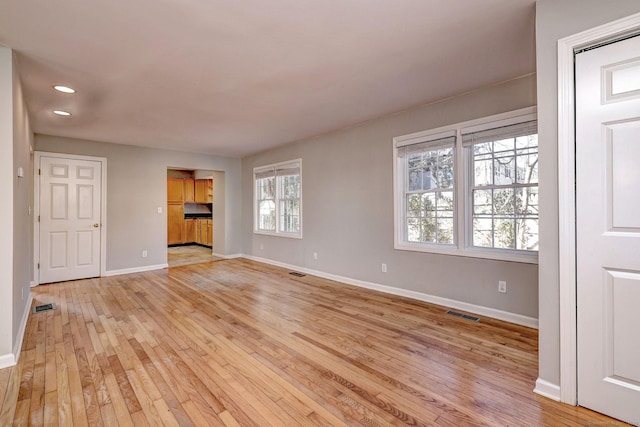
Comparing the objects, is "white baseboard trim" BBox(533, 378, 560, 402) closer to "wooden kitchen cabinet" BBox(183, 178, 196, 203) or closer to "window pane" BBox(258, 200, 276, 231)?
"window pane" BBox(258, 200, 276, 231)

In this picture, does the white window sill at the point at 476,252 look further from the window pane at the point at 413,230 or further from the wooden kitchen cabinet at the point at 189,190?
the wooden kitchen cabinet at the point at 189,190

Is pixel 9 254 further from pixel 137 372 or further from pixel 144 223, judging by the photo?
pixel 144 223

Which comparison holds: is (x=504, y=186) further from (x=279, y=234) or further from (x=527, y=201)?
(x=279, y=234)

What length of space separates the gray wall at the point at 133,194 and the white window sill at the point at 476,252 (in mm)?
4792

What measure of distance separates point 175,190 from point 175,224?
1087 mm

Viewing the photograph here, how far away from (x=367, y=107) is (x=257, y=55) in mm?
1722

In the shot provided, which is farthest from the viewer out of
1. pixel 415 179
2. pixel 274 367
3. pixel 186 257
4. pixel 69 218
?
pixel 186 257

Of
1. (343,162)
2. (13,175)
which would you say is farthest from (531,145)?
(13,175)

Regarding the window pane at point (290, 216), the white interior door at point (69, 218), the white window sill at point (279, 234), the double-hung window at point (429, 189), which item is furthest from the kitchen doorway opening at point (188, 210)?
the double-hung window at point (429, 189)

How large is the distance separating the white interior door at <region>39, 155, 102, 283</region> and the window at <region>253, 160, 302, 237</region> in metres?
2.97

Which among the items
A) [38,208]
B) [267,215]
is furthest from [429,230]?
[38,208]

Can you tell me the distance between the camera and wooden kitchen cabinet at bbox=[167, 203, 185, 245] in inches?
374

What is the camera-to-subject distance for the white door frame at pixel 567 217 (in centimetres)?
177

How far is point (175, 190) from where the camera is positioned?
9.44 metres
